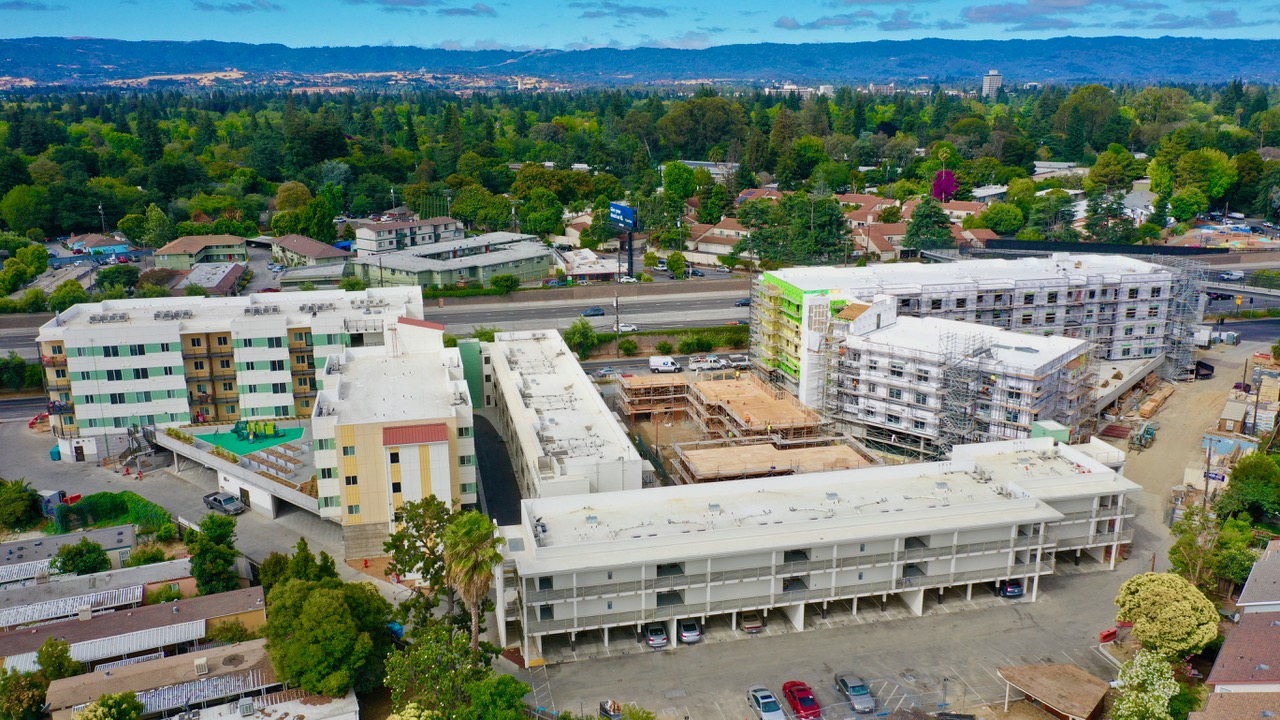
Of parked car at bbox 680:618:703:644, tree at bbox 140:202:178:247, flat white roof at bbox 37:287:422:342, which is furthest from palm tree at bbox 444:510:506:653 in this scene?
tree at bbox 140:202:178:247

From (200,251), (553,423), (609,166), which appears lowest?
(553,423)

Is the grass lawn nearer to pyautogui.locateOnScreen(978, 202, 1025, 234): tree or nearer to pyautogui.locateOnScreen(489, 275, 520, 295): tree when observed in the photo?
pyautogui.locateOnScreen(489, 275, 520, 295): tree

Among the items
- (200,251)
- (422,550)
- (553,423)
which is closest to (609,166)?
(200,251)

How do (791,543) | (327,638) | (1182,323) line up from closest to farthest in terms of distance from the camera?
(327,638), (791,543), (1182,323)

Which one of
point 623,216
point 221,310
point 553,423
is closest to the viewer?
point 553,423

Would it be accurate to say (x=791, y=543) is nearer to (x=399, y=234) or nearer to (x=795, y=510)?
(x=795, y=510)

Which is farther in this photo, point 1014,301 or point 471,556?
point 1014,301
